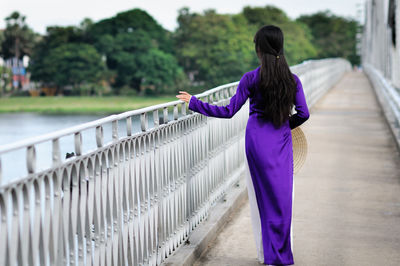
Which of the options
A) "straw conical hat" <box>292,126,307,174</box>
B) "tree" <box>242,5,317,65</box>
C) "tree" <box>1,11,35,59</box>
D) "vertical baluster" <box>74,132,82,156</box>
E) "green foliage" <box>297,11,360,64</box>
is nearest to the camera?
"vertical baluster" <box>74,132,82,156</box>

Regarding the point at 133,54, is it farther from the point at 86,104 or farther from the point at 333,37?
the point at 333,37

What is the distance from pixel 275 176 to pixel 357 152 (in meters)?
7.53

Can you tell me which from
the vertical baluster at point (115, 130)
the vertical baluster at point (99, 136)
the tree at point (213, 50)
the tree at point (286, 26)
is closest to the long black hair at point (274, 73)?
the vertical baluster at point (115, 130)

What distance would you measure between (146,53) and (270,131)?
115790 millimetres

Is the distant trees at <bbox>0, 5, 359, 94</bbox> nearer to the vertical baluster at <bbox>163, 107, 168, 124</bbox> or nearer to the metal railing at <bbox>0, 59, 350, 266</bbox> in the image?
the metal railing at <bbox>0, 59, 350, 266</bbox>

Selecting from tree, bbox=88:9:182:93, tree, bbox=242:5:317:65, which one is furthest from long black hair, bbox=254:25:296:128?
tree, bbox=242:5:317:65

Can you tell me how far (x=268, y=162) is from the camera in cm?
457

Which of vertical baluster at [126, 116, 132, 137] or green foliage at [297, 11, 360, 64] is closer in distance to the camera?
vertical baluster at [126, 116, 132, 137]

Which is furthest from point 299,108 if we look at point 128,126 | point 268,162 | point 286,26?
point 286,26

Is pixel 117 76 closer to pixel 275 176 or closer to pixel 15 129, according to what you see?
pixel 15 129

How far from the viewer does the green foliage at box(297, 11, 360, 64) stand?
171 meters

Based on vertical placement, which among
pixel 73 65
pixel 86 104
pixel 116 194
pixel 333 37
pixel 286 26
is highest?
pixel 286 26

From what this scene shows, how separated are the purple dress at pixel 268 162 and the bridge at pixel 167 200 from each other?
52cm

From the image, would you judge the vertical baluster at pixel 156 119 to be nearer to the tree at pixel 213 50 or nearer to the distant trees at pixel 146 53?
the distant trees at pixel 146 53
